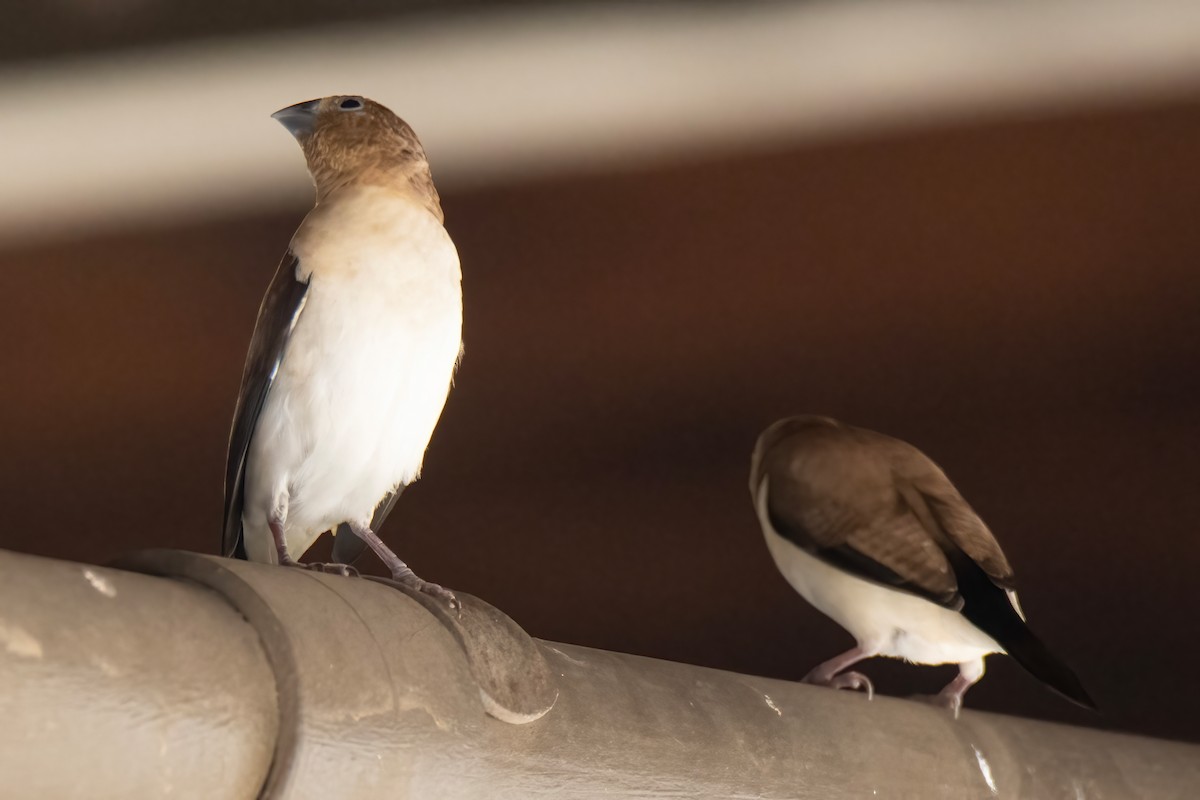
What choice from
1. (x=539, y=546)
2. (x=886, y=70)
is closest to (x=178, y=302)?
(x=539, y=546)

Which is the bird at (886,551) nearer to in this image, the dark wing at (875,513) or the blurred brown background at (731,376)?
the dark wing at (875,513)

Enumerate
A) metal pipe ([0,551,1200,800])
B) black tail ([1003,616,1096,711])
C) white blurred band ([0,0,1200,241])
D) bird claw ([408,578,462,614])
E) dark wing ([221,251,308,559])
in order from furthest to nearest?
white blurred band ([0,0,1200,241]) → dark wing ([221,251,308,559]) → black tail ([1003,616,1096,711]) → bird claw ([408,578,462,614]) → metal pipe ([0,551,1200,800])

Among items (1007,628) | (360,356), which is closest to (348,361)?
(360,356)

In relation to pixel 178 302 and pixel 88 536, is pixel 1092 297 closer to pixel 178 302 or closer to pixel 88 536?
pixel 178 302

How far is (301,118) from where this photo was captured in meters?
1.65

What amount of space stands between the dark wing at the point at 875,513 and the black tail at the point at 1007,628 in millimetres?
12

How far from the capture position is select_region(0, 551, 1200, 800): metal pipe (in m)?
0.77

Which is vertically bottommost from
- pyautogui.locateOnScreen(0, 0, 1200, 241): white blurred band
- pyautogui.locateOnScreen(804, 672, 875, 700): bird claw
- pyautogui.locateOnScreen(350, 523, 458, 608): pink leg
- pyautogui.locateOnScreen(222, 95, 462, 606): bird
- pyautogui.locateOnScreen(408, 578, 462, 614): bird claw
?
pyautogui.locateOnScreen(804, 672, 875, 700): bird claw

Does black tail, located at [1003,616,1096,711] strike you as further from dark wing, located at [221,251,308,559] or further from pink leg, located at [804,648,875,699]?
dark wing, located at [221,251,308,559]

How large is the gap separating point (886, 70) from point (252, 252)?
118cm

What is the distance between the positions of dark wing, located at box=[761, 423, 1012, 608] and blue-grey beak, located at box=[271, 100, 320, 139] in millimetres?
652

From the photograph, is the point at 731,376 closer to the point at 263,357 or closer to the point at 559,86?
the point at 559,86

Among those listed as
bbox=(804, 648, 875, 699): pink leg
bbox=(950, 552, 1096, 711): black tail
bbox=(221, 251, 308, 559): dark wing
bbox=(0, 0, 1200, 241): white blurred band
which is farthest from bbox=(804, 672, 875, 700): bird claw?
bbox=(0, 0, 1200, 241): white blurred band

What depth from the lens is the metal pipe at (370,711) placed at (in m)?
0.77
